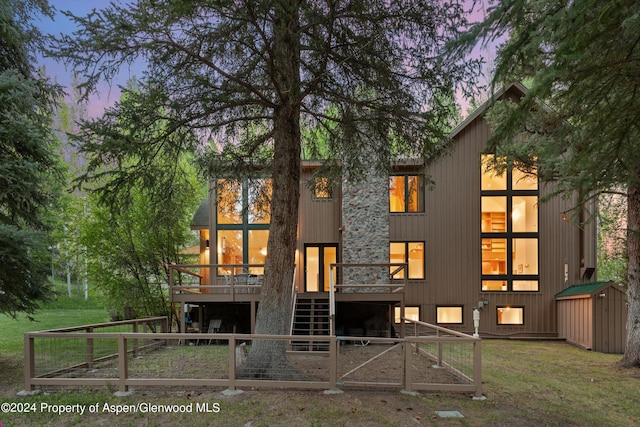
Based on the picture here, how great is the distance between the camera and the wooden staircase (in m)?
10.6

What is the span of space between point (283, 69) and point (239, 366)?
485 centimetres

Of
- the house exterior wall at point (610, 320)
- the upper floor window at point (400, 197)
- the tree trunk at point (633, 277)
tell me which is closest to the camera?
the tree trunk at point (633, 277)

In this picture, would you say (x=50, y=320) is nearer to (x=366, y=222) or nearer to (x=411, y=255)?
(x=366, y=222)

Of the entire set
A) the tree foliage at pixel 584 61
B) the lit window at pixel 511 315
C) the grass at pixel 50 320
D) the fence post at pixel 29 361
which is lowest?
the grass at pixel 50 320

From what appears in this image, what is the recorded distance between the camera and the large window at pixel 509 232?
1438cm

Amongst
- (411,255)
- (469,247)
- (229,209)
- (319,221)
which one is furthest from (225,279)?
(469,247)

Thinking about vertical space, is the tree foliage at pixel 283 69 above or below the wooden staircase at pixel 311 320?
above

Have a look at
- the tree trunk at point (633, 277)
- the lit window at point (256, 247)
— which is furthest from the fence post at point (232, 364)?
the tree trunk at point (633, 277)

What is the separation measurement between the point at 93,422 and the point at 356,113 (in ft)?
21.0

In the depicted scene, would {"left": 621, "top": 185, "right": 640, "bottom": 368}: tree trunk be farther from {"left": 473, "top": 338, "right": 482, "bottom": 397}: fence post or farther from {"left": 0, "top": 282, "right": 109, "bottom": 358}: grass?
{"left": 0, "top": 282, "right": 109, "bottom": 358}: grass

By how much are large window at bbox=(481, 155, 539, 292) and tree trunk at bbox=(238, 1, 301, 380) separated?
352 inches

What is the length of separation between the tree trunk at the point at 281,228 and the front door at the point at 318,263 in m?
6.84

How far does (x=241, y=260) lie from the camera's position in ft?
47.2

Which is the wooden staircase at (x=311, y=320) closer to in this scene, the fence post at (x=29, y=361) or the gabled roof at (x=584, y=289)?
the fence post at (x=29, y=361)
